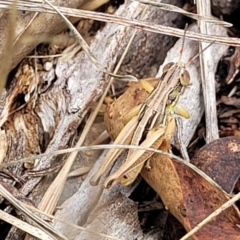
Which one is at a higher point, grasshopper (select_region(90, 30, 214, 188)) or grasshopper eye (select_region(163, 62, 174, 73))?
grasshopper eye (select_region(163, 62, 174, 73))

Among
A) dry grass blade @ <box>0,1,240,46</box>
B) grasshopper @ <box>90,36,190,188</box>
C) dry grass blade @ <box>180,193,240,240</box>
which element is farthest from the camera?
dry grass blade @ <box>0,1,240,46</box>

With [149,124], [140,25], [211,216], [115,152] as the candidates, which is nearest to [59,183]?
[115,152]

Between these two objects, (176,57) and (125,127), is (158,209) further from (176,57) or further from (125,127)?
(176,57)

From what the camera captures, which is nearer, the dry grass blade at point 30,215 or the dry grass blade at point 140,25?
the dry grass blade at point 30,215

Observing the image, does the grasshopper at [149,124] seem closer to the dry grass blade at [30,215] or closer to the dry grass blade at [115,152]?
the dry grass blade at [115,152]

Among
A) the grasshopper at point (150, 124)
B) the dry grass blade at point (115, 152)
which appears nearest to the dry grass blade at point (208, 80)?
the grasshopper at point (150, 124)

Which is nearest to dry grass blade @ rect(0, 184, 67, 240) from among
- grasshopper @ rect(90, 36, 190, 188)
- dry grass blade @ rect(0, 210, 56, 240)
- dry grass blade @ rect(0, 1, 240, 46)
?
dry grass blade @ rect(0, 210, 56, 240)

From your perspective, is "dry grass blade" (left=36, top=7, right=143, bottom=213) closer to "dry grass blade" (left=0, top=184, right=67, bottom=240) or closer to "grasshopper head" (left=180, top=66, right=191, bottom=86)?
"dry grass blade" (left=0, top=184, right=67, bottom=240)

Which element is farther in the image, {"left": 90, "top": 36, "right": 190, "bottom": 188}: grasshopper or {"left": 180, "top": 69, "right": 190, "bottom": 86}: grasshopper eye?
{"left": 180, "top": 69, "right": 190, "bottom": 86}: grasshopper eye

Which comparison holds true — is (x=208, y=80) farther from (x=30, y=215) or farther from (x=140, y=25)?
(x=30, y=215)
